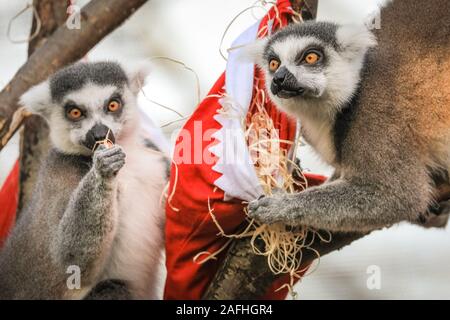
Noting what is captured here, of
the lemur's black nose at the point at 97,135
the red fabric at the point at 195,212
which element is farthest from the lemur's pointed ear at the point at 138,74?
the red fabric at the point at 195,212

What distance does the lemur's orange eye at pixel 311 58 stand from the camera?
150 inches

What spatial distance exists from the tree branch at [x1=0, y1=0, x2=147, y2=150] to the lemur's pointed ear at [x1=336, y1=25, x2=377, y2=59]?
1.58m

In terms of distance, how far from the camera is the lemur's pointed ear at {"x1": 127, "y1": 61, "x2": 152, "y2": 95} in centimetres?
446

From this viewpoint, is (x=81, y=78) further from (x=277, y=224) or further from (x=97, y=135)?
(x=277, y=224)

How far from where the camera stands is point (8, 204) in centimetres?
467

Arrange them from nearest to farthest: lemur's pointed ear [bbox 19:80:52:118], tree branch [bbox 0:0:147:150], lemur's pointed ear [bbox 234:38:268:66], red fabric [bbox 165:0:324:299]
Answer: red fabric [bbox 165:0:324:299]
lemur's pointed ear [bbox 234:38:268:66]
lemur's pointed ear [bbox 19:80:52:118]
tree branch [bbox 0:0:147:150]

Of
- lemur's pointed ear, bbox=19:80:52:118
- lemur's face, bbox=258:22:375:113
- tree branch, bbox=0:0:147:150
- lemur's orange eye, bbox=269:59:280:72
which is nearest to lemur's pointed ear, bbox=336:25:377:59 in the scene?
lemur's face, bbox=258:22:375:113

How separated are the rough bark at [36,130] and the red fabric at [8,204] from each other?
0.52 ft

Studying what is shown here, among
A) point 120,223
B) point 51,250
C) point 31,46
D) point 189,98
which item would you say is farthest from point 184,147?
point 189,98

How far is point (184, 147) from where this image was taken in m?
3.80

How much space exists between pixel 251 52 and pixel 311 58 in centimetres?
36

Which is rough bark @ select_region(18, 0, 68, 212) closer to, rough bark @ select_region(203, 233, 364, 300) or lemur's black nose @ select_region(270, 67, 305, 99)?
rough bark @ select_region(203, 233, 364, 300)

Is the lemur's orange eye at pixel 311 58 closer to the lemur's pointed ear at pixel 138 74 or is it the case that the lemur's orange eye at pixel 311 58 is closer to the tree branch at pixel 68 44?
the lemur's pointed ear at pixel 138 74

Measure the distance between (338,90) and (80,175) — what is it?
4.93 ft
